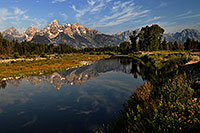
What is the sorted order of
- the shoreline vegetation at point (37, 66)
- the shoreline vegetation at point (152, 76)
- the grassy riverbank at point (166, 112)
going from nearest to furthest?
the grassy riverbank at point (166, 112), the shoreline vegetation at point (152, 76), the shoreline vegetation at point (37, 66)

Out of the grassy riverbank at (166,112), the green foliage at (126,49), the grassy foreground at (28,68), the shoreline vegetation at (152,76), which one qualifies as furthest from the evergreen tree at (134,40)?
the grassy riverbank at (166,112)

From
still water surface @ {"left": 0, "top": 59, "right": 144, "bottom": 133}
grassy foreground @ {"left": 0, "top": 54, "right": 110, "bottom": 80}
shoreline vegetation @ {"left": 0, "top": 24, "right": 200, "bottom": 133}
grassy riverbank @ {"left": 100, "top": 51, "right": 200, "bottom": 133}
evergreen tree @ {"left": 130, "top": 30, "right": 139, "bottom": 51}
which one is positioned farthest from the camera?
evergreen tree @ {"left": 130, "top": 30, "right": 139, "bottom": 51}

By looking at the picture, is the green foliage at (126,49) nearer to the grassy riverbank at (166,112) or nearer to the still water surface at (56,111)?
the still water surface at (56,111)

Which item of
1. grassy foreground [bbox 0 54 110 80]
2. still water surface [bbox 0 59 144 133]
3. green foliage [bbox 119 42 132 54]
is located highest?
green foliage [bbox 119 42 132 54]

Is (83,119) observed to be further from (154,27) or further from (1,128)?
(154,27)

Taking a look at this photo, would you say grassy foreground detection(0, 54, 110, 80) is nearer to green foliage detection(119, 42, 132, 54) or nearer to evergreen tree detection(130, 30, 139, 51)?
evergreen tree detection(130, 30, 139, 51)

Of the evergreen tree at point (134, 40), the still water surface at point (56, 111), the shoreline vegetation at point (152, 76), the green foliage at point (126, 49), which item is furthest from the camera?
the green foliage at point (126, 49)

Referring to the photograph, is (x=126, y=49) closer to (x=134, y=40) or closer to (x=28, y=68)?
(x=134, y=40)

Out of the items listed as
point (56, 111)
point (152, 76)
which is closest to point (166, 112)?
point (56, 111)

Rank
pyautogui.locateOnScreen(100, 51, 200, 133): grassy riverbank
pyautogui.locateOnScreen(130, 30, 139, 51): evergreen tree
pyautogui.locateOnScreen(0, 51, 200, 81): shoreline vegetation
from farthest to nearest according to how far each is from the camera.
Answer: pyautogui.locateOnScreen(130, 30, 139, 51): evergreen tree < pyautogui.locateOnScreen(0, 51, 200, 81): shoreline vegetation < pyautogui.locateOnScreen(100, 51, 200, 133): grassy riverbank

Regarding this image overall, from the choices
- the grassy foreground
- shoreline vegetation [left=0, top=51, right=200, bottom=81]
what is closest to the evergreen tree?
shoreline vegetation [left=0, top=51, right=200, bottom=81]

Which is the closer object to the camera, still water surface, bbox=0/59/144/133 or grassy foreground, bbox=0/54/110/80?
still water surface, bbox=0/59/144/133

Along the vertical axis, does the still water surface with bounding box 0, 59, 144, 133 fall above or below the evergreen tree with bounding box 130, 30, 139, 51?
below

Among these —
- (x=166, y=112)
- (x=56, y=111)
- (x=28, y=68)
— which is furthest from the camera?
(x=28, y=68)
